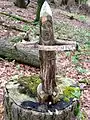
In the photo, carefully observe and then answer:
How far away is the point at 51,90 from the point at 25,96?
0.52 meters

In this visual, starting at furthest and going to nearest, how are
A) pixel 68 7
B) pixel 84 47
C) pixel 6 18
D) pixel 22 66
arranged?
pixel 68 7 < pixel 6 18 < pixel 84 47 < pixel 22 66

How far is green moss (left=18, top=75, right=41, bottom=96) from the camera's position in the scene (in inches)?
172

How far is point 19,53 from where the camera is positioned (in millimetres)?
7582

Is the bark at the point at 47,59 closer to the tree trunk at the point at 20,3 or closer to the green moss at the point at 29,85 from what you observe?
the green moss at the point at 29,85

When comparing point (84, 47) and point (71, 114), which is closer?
point (71, 114)

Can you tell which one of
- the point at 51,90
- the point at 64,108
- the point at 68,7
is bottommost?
the point at 68,7

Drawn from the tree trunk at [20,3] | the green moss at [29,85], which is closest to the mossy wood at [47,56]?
the green moss at [29,85]

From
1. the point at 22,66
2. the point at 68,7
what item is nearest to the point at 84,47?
the point at 22,66

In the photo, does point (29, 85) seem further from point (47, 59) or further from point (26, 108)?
point (47, 59)

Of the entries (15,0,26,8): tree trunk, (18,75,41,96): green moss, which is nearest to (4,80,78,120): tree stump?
(18,75,41,96): green moss

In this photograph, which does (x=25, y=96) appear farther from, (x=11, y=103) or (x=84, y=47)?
(x=84, y=47)

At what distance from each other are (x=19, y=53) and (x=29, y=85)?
313 cm

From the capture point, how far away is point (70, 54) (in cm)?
915

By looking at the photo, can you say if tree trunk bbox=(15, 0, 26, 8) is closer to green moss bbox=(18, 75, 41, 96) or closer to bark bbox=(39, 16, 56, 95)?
green moss bbox=(18, 75, 41, 96)
